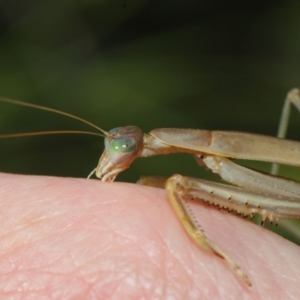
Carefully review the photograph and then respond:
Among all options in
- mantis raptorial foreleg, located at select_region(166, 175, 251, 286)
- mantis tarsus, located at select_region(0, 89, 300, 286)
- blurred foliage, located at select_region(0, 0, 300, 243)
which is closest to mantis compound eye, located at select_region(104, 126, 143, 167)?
mantis tarsus, located at select_region(0, 89, 300, 286)

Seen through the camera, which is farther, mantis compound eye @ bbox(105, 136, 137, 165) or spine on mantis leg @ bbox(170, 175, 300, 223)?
mantis compound eye @ bbox(105, 136, 137, 165)

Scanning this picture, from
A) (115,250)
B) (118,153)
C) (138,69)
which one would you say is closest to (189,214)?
(115,250)

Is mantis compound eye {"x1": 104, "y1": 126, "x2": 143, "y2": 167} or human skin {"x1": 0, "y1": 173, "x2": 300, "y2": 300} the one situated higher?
mantis compound eye {"x1": 104, "y1": 126, "x2": 143, "y2": 167}

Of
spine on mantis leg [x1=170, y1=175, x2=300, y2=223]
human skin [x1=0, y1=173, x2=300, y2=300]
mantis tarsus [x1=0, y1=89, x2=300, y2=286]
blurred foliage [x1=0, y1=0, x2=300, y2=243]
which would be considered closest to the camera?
human skin [x1=0, y1=173, x2=300, y2=300]

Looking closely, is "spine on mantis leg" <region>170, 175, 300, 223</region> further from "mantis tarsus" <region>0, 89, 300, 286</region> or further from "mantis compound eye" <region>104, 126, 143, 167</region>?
"mantis compound eye" <region>104, 126, 143, 167</region>

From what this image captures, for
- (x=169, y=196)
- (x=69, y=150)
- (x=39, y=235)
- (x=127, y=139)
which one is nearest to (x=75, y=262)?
(x=39, y=235)
